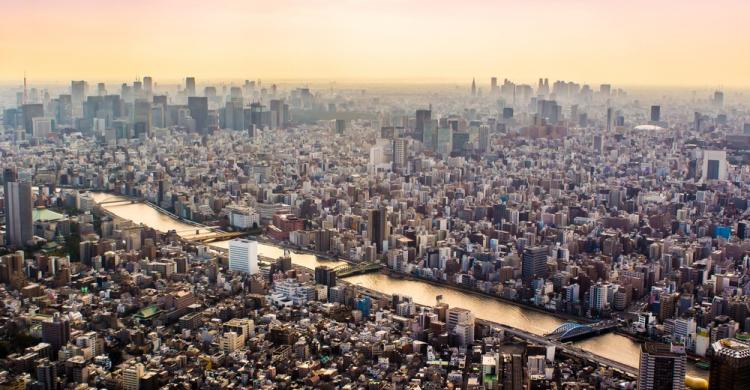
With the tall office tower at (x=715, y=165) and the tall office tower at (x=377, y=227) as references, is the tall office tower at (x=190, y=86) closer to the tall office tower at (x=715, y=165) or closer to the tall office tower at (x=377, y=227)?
the tall office tower at (x=377, y=227)

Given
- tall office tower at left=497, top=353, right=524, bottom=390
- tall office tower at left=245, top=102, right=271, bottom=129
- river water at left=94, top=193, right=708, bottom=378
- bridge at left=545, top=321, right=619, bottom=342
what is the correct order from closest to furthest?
tall office tower at left=497, top=353, right=524, bottom=390, river water at left=94, top=193, right=708, bottom=378, bridge at left=545, top=321, right=619, bottom=342, tall office tower at left=245, top=102, right=271, bottom=129

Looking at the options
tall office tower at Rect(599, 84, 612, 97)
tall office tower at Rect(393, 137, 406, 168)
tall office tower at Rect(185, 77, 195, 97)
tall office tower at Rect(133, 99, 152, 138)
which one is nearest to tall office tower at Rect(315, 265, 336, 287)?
tall office tower at Rect(185, 77, 195, 97)

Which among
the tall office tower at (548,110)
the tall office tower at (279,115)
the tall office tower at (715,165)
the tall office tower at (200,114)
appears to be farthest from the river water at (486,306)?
the tall office tower at (548,110)

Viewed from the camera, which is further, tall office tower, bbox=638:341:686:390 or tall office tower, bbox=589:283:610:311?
tall office tower, bbox=589:283:610:311

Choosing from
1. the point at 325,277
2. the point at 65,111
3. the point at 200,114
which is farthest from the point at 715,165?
the point at 65,111

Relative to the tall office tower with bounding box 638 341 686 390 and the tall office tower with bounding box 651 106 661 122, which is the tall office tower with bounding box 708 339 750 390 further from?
the tall office tower with bounding box 651 106 661 122

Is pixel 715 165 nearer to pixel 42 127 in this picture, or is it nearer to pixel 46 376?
pixel 46 376

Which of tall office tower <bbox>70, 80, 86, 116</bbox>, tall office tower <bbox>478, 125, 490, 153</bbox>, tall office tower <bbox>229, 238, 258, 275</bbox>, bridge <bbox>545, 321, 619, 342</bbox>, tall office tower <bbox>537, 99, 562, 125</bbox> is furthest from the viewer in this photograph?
tall office tower <bbox>537, 99, 562, 125</bbox>
